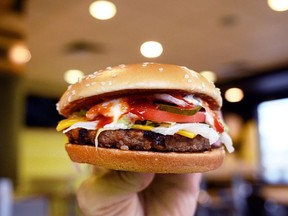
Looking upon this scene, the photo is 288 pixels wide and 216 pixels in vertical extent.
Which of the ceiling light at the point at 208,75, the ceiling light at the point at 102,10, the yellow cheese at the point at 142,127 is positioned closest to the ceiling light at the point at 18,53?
the ceiling light at the point at 102,10

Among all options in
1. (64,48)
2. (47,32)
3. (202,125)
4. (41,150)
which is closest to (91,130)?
(202,125)

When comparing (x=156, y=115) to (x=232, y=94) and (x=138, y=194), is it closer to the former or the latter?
(x=138, y=194)

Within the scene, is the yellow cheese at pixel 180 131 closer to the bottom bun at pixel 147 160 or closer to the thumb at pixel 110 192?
the bottom bun at pixel 147 160

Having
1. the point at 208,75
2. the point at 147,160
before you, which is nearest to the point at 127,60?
the point at 208,75

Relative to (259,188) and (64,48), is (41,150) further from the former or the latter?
(259,188)

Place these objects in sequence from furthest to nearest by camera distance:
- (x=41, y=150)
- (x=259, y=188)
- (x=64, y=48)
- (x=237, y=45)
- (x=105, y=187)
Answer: (x=41, y=150) < (x=259, y=188) < (x=64, y=48) < (x=237, y=45) < (x=105, y=187)
